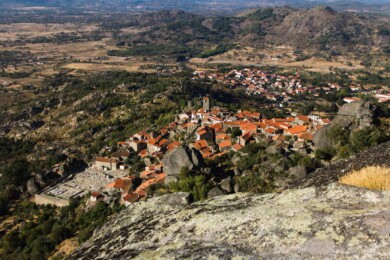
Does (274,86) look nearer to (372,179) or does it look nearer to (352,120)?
(352,120)

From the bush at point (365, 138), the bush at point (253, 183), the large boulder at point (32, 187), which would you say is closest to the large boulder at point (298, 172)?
the bush at point (253, 183)

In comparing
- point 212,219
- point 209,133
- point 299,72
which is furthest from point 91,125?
point 299,72

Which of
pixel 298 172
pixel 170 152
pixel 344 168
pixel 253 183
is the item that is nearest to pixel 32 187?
pixel 170 152

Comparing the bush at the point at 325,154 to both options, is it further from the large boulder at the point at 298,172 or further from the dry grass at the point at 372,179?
the dry grass at the point at 372,179

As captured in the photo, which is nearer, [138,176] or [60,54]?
[138,176]

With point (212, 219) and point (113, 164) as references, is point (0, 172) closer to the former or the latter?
point (113, 164)
